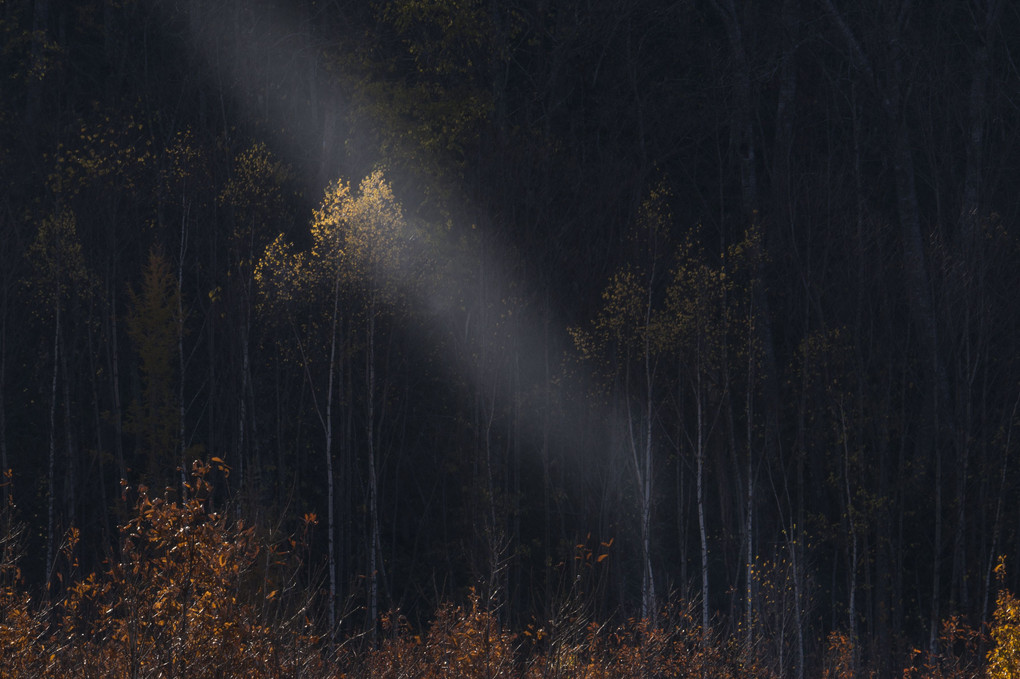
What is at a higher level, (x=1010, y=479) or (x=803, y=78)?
(x=803, y=78)

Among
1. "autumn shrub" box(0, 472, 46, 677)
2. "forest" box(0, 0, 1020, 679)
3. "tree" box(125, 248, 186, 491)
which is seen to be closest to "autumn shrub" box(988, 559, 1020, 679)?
"forest" box(0, 0, 1020, 679)

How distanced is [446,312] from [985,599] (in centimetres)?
1434

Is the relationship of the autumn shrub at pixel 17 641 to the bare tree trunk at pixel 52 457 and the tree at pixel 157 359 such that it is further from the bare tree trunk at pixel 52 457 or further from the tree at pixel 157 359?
the tree at pixel 157 359

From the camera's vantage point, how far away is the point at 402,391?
3064cm

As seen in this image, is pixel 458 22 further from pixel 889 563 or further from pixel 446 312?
pixel 889 563

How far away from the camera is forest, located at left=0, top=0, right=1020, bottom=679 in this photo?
88.8 ft

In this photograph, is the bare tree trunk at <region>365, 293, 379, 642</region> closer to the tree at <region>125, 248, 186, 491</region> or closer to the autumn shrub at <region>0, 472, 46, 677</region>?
the tree at <region>125, 248, 186, 491</region>

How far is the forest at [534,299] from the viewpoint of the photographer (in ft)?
88.8

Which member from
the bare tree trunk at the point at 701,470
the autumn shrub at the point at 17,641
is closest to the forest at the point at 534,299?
the bare tree trunk at the point at 701,470

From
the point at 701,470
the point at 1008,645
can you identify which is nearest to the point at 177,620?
the point at 1008,645

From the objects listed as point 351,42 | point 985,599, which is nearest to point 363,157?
point 351,42

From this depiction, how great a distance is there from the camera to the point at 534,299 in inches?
1136

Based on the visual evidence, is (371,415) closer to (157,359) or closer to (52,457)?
(157,359)

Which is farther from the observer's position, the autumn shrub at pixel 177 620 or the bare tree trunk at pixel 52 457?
the bare tree trunk at pixel 52 457
